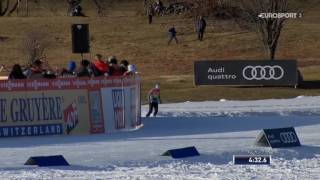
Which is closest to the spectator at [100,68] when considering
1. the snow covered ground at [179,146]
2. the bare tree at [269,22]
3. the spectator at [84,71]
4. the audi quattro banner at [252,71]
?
the spectator at [84,71]

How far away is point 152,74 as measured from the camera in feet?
174

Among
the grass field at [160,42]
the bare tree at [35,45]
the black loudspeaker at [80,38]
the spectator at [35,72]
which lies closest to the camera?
the spectator at [35,72]

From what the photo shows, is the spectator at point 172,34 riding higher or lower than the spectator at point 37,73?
lower

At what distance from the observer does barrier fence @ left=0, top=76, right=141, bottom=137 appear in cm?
2169

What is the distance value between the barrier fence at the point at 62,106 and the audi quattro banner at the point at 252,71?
18.0 meters

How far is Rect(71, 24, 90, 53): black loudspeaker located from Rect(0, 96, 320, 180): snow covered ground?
2.83 m

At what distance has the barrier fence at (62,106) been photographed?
71.2 feet

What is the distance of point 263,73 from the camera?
134ft

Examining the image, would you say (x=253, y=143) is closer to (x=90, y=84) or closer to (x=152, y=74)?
(x=90, y=84)

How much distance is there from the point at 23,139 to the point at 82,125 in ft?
5.29

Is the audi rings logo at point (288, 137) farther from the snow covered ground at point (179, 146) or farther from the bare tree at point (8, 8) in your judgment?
the bare tree at point (8, 8)

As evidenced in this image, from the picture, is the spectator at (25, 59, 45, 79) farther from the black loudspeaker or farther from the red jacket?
the black loudspeaker

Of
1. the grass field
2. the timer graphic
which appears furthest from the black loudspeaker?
the grass field

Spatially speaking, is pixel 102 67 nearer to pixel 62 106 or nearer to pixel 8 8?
pixel 62 106
